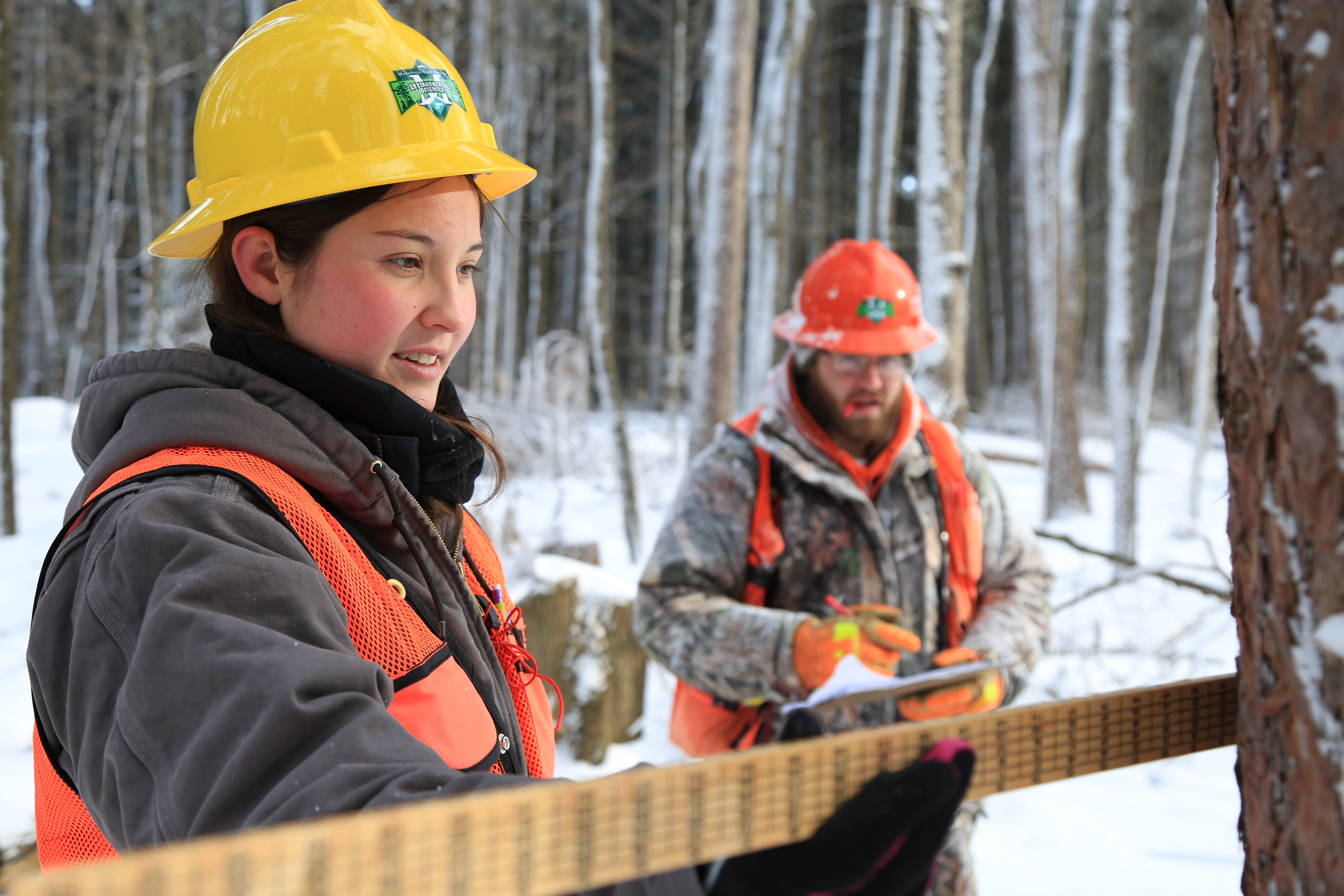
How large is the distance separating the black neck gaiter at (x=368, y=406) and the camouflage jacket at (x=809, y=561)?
1.20 metres

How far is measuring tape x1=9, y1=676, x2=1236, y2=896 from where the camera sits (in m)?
0.47

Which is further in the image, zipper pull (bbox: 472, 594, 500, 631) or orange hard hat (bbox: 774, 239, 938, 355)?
orange hard hat (bbox: 774, 239, 938, 355)

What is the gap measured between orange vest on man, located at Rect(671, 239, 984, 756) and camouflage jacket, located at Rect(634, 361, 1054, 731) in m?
0.03

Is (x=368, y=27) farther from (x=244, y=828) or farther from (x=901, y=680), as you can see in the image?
(x=901, y=680)

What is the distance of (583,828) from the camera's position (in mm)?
571

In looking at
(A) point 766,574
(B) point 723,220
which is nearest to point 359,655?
(A) point 766,574

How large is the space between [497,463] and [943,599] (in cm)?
148

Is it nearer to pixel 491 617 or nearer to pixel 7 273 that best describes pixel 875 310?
pixel 491 617

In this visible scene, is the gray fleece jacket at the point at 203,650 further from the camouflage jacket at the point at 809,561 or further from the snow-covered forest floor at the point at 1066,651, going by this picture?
the camouflage jacket at the point at 809,561

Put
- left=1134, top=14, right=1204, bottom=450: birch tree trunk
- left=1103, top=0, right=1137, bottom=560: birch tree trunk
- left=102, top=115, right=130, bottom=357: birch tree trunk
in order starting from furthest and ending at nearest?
left=102, top=115, right=130, bottom=357: birch tree trunk, left=1134, top=14, right=1204, bottom=450: birch tree trunk, left=1103, top=0, right=1137, bottom=560: birch tree trunk

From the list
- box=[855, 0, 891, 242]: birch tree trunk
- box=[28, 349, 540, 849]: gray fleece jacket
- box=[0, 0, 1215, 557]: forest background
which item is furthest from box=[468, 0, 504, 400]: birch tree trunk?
box=[28, 349, 540, 849]: gray fleece jacket

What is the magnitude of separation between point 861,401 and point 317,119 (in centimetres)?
176

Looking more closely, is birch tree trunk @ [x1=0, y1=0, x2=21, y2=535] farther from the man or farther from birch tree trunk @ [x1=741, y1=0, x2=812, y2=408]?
birch tree trunk @ [x1=741, y1=0, x2=812, y2=408]

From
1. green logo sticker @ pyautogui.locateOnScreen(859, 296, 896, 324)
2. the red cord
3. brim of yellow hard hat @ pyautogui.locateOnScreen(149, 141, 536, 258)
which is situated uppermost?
brim of yellow hard hat @ pyautogui.locateOnScreen(149, 141, 536, 258)
